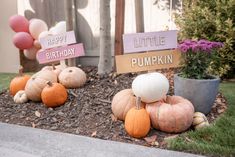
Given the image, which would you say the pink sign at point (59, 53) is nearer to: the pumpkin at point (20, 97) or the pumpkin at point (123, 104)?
the pumpkin at point (20, 97)

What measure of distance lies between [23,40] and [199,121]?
4.13m

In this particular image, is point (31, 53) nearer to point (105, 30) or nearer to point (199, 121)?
point (105, 30)

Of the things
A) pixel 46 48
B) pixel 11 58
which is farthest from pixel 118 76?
pixel 11 58

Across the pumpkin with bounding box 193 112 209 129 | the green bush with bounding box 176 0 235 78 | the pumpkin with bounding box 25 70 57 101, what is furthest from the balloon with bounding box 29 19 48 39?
the pumpkin with bounding box 193 112 209 129

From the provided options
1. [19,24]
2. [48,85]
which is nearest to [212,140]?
[48,85]

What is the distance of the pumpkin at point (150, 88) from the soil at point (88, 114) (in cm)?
33

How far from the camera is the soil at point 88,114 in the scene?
3.29 meters

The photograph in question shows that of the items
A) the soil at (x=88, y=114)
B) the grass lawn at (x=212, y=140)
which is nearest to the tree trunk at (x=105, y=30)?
the soil at (x=88, y=114)

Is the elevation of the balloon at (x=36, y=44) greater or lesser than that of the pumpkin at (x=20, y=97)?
greater

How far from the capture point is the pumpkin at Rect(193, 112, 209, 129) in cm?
327

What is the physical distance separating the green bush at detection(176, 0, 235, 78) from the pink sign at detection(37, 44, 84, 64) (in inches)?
64.0

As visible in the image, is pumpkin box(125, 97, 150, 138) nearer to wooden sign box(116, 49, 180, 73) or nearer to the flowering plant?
wooden sign box(116, 49, 180, 73)

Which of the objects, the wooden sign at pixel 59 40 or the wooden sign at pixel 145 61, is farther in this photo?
the wooden sign at pixel 59 40

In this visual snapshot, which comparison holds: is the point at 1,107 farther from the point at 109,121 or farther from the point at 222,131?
the point at 222,131
